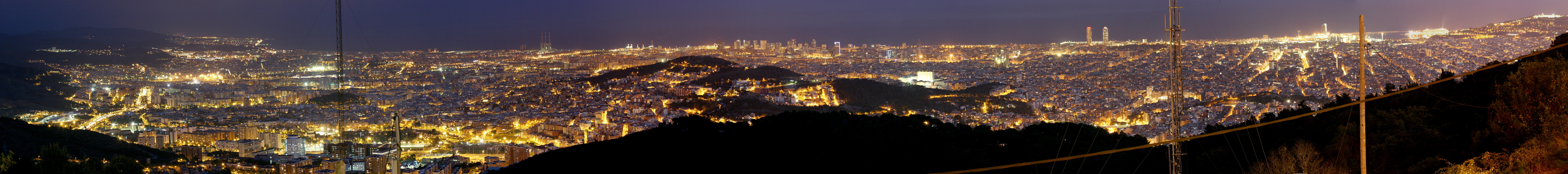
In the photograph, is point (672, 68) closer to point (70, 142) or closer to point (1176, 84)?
point (70, 142)

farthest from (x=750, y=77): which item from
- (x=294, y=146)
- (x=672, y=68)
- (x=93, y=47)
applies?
(x=93, y=47)

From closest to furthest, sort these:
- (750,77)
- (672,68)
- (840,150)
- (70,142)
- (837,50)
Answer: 1. (840,150)
2. (70,142)
3. (750,77)
4. (672,68)
5. (837,50)

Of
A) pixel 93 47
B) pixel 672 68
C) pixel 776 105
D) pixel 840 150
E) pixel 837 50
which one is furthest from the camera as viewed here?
pixel 837 50

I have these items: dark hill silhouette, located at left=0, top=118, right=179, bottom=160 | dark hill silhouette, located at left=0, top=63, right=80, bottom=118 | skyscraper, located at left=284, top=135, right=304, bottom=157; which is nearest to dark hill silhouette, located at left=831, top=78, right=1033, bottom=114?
skyscraper, located at left=284, top=135, right=304, bottom=157

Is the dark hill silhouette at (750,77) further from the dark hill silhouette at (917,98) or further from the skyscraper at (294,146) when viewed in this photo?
the skyscraper at (294,146)

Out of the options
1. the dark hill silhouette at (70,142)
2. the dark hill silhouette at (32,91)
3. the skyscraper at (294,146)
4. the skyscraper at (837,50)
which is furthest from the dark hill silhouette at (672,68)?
the dark hill silhouette at (70,142)

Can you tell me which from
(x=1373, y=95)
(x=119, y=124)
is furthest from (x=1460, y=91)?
(x=119, y=124)

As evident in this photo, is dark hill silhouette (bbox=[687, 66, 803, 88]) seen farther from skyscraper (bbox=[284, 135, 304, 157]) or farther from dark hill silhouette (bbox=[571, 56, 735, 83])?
skyscraper (bbox=[284, 135, 304, 157])
